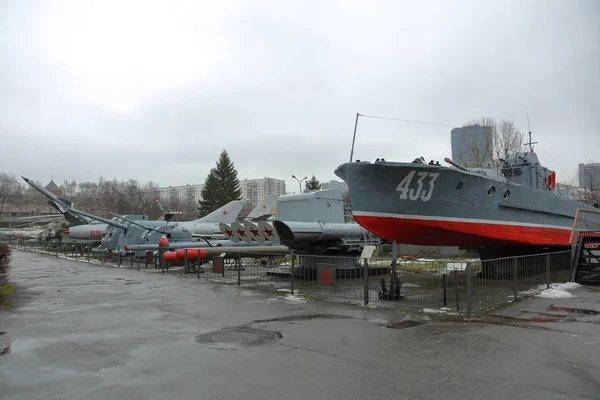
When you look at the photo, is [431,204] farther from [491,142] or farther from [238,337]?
[491,142]

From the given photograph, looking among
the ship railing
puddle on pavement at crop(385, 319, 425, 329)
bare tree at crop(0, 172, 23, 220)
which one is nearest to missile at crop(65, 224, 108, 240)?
puddle on pavement at crop(385, 319, 425, 329)

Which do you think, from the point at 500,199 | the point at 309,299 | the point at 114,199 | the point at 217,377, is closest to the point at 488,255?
the point at 500,199

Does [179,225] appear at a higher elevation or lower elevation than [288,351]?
higher

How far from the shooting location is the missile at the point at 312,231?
13242 mm

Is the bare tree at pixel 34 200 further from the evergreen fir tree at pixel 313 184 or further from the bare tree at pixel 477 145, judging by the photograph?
the bare tree at pixel 477 145

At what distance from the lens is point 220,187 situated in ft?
187

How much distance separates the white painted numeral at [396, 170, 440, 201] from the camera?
34.8ft

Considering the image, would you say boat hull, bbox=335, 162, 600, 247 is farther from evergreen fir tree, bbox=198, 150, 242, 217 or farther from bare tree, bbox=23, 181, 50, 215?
bare tree, bbox=23, 181, 50, 215

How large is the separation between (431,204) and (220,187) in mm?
48084

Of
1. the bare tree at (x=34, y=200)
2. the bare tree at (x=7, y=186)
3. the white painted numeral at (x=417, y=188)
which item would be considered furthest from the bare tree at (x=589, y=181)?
the bare tree at (x=34, y=200)

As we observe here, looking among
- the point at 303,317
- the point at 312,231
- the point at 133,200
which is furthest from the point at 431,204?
the point at 133,200

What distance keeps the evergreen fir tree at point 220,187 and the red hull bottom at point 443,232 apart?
45.9 metres

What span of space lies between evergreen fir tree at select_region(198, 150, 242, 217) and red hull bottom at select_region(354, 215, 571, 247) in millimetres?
45910

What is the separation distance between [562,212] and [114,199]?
62082mm
